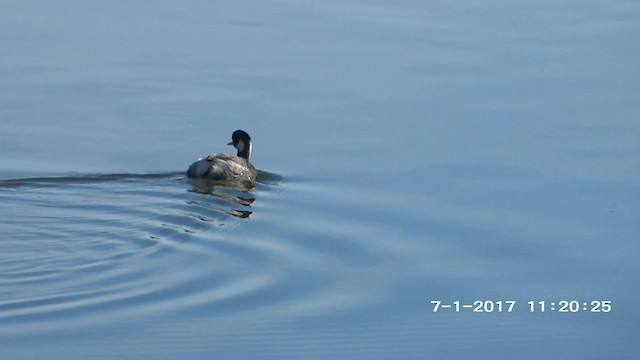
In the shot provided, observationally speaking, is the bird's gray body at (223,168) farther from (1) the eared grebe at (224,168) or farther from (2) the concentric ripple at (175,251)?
(2) the concentric ripple at (175,251)

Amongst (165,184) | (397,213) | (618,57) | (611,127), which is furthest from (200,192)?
(618,57)

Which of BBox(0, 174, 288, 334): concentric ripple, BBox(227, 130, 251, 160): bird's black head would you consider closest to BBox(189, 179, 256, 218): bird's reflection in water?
BBox(0, 174, 288, 334): concentric ripple

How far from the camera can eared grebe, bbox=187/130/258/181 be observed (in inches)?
590

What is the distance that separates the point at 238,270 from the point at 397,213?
2.26 metres

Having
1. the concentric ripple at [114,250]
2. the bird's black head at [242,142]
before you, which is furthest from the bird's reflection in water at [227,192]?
the bird's black head at [242,142]

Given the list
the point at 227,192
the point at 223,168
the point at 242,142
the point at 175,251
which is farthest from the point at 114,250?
the point at 242,142

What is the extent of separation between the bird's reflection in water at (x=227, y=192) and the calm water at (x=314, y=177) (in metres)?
0.04

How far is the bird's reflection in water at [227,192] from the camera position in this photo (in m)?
14.3

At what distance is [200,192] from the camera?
14.8 metres

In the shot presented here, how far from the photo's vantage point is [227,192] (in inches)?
596

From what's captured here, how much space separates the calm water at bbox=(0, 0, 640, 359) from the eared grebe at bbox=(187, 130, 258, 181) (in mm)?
176

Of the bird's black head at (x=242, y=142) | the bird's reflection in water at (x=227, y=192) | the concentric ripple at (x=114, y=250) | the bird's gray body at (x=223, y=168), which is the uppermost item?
the bird's black head at (x=242, y=142)

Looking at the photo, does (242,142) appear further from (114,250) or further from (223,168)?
(114,250)

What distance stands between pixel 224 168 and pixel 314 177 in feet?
3.10
